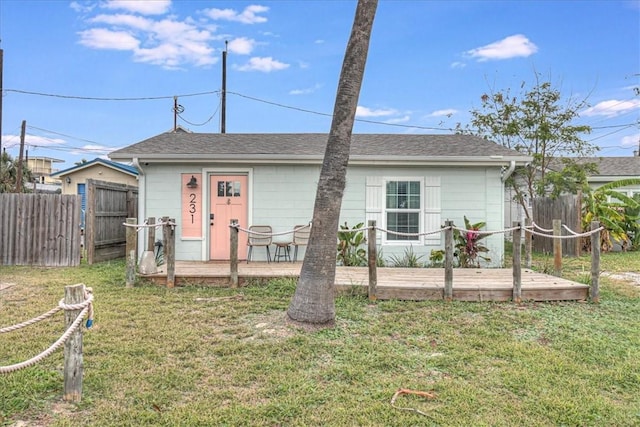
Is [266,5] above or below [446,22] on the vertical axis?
above

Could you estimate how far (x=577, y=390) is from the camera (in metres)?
3.19

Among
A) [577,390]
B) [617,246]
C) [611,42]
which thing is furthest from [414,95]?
[577,390]

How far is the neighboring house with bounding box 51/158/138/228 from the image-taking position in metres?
17.7

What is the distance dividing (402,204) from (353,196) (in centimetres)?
107

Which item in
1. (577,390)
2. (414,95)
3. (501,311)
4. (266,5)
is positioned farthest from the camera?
(414,95)

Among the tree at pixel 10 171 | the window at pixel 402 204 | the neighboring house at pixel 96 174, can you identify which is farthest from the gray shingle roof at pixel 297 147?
the tree at pixel 10 171

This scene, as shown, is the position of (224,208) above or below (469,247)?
above

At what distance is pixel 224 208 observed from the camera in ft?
29.5

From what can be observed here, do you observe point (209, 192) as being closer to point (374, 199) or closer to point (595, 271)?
point (374, 199)

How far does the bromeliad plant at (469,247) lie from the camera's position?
8.35m

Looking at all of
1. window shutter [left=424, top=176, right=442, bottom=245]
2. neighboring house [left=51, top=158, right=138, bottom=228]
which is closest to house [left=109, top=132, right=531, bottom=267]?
window shutter [left=424, top=176, right=442, bottom=245]

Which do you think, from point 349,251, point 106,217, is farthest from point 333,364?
point 106,217

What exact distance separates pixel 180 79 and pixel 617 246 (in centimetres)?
1864

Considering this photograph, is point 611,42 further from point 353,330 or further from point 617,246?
point 353,330
